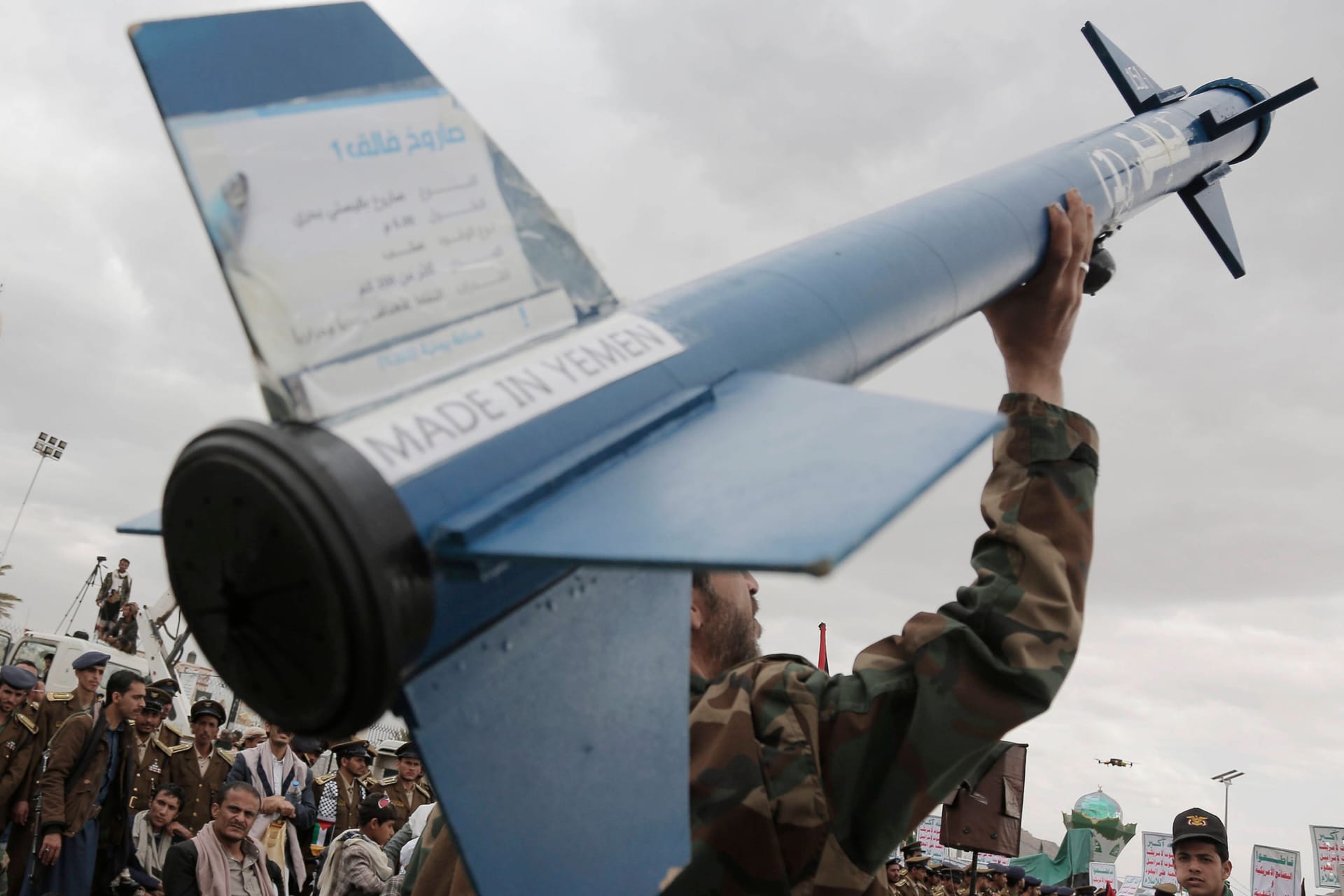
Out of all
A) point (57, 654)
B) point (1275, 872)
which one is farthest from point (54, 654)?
point (1275, 872)

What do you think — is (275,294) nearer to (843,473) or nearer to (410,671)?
(410,671)

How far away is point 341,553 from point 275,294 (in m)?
0.38

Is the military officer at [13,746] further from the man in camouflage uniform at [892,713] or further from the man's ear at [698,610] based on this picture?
the man in camouflage uniform at [892,713]

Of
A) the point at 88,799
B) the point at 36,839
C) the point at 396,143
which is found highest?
the point at 396,143

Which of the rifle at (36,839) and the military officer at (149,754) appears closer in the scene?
the rifle at (36,839)

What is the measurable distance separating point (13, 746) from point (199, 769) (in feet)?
4.18

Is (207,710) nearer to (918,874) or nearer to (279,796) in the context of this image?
(279,796)

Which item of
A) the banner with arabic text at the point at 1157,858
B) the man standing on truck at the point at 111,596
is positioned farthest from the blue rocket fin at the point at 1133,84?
the man standing on truck at the point at 111,596

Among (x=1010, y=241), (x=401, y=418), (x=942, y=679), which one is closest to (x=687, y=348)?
(x=401, y=418)

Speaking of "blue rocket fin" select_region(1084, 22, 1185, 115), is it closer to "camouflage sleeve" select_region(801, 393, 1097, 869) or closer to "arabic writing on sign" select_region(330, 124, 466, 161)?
"camouflage sleeve" select_region(801, 393, 1097, 869)

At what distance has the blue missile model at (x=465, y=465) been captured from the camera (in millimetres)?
1197

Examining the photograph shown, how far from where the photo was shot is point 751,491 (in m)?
1.16

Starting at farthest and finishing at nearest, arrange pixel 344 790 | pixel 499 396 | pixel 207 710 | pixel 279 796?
pixel 344 790, pixel 207 710, pixel 279 796, pixel 499 396

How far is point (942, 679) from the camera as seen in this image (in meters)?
1.56
